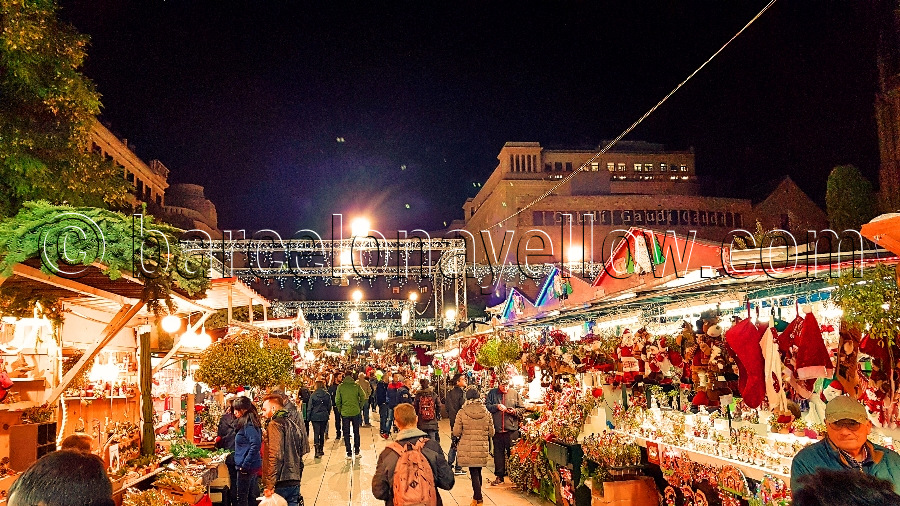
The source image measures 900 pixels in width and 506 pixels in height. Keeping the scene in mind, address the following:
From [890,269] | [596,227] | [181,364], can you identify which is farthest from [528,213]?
[890,269]

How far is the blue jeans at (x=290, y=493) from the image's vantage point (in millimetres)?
7582

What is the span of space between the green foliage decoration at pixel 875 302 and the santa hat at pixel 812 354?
102cm

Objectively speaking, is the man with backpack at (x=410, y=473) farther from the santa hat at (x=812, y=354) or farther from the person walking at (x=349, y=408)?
the person walking at (x=349, y=408)

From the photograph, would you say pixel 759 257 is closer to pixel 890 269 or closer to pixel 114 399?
pixel 890 269

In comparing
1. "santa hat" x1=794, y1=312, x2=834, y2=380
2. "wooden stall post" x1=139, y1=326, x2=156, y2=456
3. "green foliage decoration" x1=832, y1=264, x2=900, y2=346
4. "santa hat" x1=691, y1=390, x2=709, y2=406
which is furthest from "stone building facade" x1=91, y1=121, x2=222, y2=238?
"green foliage decoration" x1=832, y1=264, x2=900, y2=346

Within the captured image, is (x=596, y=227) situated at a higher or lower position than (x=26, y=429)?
higher

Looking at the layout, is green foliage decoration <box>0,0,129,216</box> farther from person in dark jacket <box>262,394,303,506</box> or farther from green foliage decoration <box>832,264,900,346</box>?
green foliage decoration <box>832,264,900,346</box>

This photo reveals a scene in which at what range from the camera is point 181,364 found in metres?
15.8

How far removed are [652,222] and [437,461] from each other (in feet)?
186

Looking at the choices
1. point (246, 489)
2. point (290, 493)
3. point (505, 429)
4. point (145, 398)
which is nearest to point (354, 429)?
point (505, 429)

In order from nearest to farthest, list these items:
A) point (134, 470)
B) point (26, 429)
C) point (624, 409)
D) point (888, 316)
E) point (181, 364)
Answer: point (888, 316), point (26, 429), point (134, 470), point (624, 409), point (181, 364)

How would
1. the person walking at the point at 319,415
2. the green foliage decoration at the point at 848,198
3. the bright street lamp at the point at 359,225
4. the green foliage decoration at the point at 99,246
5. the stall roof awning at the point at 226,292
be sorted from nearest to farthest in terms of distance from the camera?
1. the green foliage decoration at the point at 99,246
2. the stall roof awning at the point at 226,292
3. the person walking at the point at 319,415
4. the bright street lamp at the point at 359,225
5. the green foliage decoration at the point at 848,198

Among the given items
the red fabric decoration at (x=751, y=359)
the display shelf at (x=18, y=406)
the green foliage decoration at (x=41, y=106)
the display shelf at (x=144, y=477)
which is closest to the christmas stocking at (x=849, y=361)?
the red fabric decoration at (x=751, y=359)

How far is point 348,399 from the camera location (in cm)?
1416
